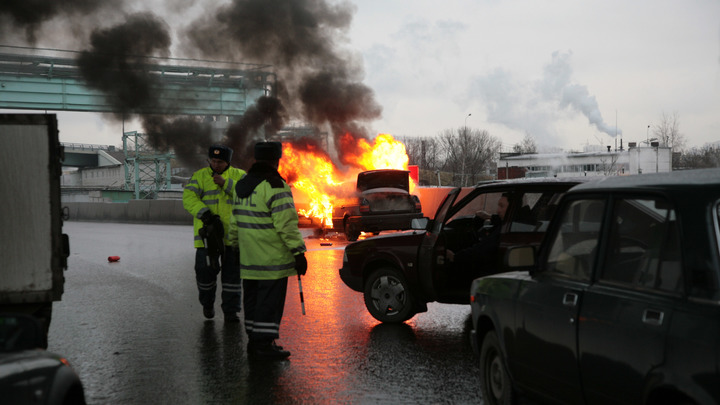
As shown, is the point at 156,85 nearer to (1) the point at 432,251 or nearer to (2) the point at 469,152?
(1) the point at 432,251

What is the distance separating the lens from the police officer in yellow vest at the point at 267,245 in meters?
6.79

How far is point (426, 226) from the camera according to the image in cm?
800

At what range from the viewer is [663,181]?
3527 millimetres

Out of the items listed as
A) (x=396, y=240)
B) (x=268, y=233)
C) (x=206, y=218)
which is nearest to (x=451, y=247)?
(x=396, y=240)

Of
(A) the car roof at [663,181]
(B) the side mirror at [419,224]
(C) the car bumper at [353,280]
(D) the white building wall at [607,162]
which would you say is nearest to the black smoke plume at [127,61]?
(C) the car bumper at [353,280]

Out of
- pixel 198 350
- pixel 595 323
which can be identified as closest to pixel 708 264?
pixel 595 323

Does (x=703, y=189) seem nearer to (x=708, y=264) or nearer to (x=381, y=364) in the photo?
(x=708, y=264)

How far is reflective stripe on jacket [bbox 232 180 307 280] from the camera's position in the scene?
268 inches

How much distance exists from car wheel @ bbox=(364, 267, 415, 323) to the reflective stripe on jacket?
1.71 m

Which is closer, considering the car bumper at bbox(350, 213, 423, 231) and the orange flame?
the car bumper at bbox(350, 213, 423, 231)

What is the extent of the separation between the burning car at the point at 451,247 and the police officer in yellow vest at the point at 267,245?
1.56 meters

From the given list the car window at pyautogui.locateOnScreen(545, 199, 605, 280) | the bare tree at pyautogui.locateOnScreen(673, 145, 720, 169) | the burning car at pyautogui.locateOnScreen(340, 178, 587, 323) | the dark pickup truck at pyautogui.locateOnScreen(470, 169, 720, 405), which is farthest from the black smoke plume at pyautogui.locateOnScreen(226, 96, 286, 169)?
the bare tree at pyautogui.locateOnScreen(673, 145, 720, 169)

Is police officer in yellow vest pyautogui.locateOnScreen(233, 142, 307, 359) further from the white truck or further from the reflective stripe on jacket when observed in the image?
the white truck

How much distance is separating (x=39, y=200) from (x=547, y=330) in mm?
3897
